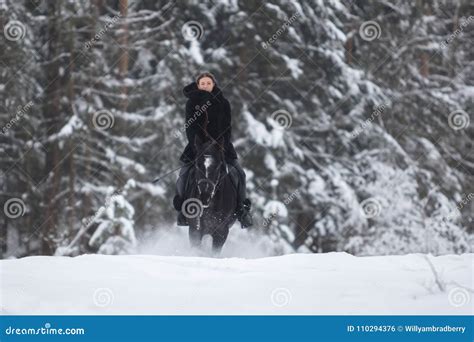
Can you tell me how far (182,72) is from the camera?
23.3 m

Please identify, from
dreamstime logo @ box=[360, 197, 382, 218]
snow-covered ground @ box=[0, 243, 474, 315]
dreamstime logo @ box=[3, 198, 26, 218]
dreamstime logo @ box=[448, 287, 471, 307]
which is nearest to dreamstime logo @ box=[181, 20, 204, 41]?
dreamstime logo @ box=[3, 198, 26, 218]

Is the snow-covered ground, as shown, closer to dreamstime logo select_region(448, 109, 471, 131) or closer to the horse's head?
the horse's head

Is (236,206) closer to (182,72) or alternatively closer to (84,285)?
(84,285)

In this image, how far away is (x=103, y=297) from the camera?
661 cm

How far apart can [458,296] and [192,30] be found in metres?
18.0

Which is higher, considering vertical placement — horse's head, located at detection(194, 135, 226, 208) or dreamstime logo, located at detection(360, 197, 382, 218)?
horse's head, located at detection(194, 135, 226, 208)

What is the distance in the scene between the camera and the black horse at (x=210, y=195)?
10844 mm

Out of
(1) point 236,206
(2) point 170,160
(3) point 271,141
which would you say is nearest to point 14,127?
(2) point 170,160

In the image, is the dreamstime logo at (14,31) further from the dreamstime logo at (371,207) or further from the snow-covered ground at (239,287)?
the snow-covered ground at (239,287)
